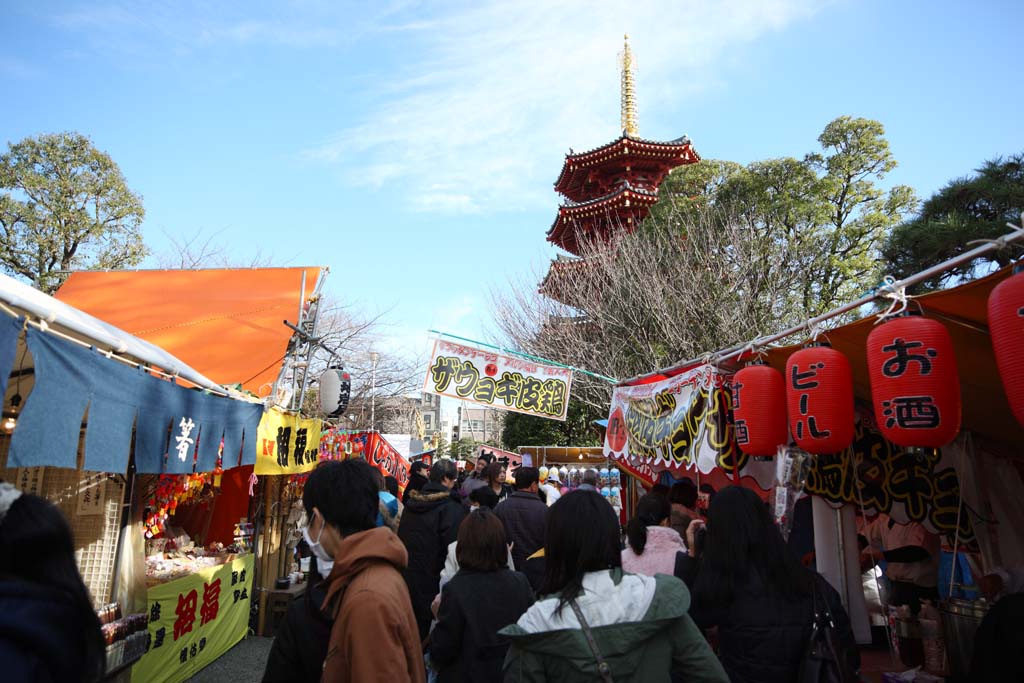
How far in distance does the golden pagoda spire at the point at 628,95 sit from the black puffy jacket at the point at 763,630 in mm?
26853

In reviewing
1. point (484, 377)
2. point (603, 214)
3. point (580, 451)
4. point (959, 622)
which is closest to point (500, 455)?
point (580, 451)

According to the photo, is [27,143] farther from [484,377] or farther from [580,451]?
[580,451]

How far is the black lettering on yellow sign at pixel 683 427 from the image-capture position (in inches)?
222

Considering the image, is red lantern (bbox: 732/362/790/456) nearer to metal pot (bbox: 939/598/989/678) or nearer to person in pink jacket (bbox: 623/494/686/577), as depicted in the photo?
person in pink jacket (bbox: 623/494/686/577)

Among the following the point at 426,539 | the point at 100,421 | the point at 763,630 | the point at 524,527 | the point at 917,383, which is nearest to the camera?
the point at 763,630

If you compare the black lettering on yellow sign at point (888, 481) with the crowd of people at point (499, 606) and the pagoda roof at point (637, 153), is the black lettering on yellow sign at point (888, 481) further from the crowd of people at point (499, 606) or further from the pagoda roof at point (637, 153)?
the pagoda roof at point (637, 153)

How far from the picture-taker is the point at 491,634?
2984 millimetres

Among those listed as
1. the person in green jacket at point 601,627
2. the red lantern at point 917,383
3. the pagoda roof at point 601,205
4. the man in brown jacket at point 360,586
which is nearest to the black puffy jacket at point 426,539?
the man in brown jacket at point 360,586

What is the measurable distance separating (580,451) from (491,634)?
626 inches

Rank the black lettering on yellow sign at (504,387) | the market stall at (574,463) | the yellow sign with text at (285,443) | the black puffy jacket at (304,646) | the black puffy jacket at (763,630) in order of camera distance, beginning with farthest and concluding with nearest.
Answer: the market stall at (574,463)
the black lettering on yellow sign at (504,387)
the yellow sign with text at (285,443)
the black puffy jacket at (763,630)
the black puffy jacket at (304,646)

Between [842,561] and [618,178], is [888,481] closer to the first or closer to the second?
[842,561]

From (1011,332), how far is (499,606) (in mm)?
2668

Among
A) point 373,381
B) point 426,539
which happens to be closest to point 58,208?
point 373,381

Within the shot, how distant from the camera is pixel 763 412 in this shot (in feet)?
Result: 15.2
